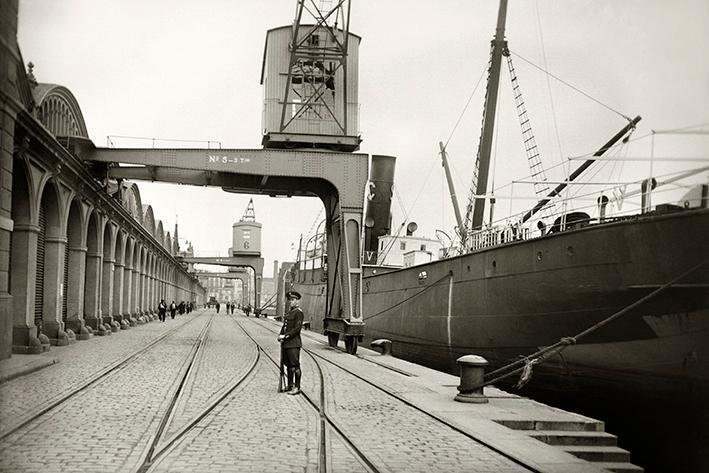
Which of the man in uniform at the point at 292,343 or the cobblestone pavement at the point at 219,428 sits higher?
the man in uniform at the point at 292,343

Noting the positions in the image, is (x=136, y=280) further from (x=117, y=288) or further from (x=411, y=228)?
(x=411, y=228)

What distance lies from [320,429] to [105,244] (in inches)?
964

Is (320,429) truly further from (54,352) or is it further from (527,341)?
(54,352)

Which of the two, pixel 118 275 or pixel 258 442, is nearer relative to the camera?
pixel 258 442

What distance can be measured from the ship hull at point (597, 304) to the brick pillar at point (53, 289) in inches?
450

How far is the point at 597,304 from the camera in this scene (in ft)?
42.8

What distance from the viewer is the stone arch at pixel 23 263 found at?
16.5m

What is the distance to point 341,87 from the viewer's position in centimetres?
2452

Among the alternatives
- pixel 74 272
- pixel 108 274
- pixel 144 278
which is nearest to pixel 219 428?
pixel 74 272

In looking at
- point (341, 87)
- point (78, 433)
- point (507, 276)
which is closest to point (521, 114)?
point (341, 87)

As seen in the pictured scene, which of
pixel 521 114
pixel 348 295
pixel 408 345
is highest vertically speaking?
pixel 521 114

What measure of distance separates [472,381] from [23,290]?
37.4 ft

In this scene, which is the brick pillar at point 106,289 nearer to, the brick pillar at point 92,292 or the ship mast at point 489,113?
the brick pillar at point 92,292

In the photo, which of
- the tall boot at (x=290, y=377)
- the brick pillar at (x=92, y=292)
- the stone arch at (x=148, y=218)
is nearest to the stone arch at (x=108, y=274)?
the brick pillar at (x=92, y=292)
